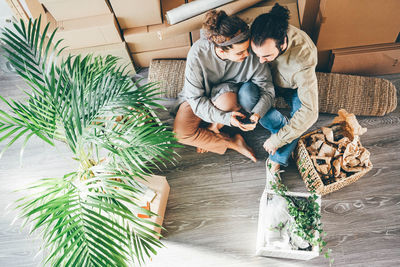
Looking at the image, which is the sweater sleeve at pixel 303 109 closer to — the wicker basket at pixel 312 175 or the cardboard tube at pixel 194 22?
the wicker basket at pixel 312 175

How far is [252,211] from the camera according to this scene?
160 cm

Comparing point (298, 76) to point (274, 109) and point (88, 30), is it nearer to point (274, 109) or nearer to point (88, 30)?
point (274, 109)

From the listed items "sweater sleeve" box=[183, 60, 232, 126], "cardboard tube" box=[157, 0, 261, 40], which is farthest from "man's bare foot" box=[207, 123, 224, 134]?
"cardboard tube" box=[157, 0, 261, 40]

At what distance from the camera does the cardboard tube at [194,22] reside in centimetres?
147

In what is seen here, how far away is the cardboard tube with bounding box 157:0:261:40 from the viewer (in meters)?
1.47

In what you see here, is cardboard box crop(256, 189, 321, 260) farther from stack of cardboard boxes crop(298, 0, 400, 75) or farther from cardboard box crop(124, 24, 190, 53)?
cardboard box crop(124, 24, 190, 53)

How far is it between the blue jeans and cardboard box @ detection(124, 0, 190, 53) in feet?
2.00

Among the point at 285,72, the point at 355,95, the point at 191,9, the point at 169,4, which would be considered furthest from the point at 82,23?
the point at 355,95

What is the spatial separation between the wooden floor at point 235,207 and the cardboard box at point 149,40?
0.71m

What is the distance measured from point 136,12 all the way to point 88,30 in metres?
0.30

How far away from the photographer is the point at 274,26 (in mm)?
1093

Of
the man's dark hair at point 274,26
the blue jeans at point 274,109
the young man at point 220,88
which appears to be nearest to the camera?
the man's dark hair at point 274,26

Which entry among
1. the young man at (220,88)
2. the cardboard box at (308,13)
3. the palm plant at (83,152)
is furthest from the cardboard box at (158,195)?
the cardboard box at (308,13)

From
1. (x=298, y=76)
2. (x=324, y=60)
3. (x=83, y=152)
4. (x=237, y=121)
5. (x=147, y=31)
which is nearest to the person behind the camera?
(x=83, y=152)
